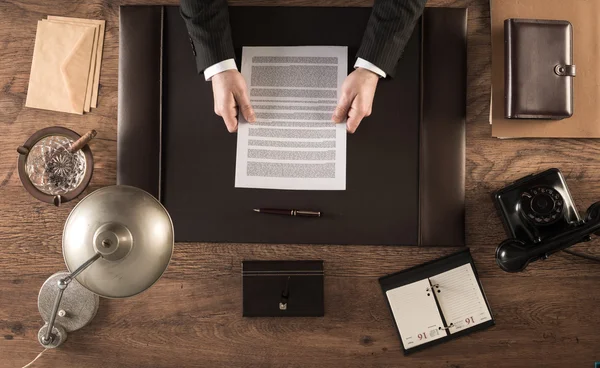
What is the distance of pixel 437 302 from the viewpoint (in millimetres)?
1166

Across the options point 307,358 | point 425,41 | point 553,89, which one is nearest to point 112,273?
point 307,358

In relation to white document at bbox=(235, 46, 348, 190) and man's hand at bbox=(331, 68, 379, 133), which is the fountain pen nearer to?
white document at bbox=(235, 46, 348, 190)

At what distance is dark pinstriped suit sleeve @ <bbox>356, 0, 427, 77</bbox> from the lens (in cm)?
107

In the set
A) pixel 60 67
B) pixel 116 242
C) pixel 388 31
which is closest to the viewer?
pixel 116 242

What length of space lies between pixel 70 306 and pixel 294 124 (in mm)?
642

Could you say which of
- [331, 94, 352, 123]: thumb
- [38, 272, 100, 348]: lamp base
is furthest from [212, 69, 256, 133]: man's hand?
[38, 272, 100, 348]: lamp base

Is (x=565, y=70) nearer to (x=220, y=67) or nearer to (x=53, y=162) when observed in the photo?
(x=220, y=67)

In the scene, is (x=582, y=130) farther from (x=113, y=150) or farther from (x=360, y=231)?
(x=113, y=150)

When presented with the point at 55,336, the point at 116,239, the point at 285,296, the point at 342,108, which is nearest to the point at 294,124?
the point at 342,108

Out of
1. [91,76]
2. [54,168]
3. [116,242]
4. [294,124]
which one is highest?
[91,76]

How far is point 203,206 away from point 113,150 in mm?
248

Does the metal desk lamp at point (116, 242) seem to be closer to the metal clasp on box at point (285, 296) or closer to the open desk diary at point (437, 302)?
the metal clasp on box at point (285, 296)

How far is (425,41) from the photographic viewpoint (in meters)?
1.16

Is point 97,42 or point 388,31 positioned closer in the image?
point 388,31
